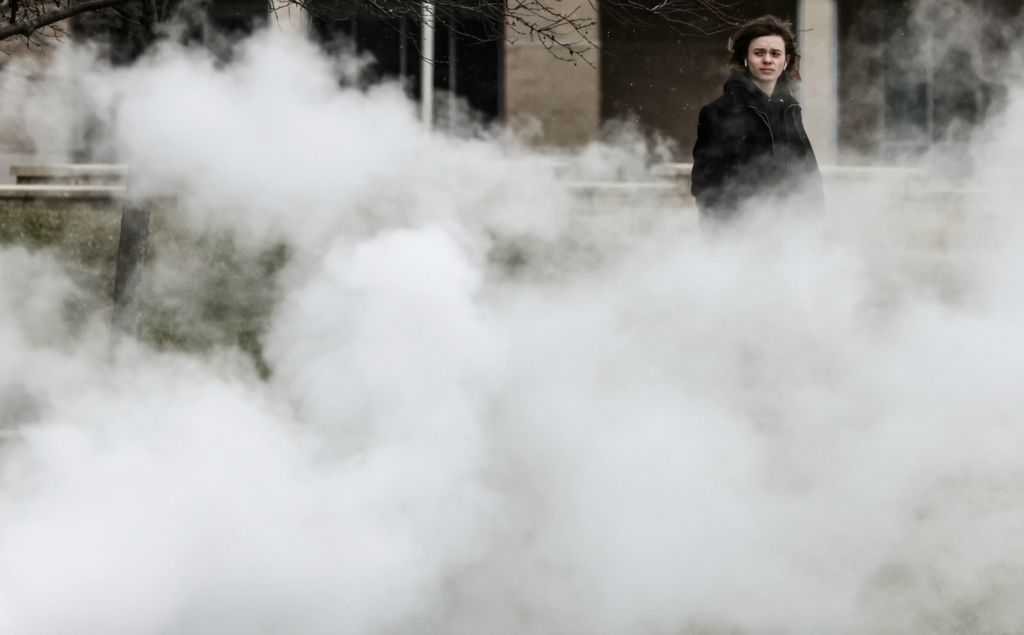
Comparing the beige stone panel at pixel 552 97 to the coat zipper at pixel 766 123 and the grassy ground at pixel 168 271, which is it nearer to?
the grassy ground at pixel 168 271

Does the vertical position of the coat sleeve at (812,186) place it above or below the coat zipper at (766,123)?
below

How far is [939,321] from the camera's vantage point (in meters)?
5.36

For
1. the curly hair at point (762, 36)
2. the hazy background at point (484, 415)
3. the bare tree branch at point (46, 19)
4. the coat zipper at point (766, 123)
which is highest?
the curly hair at point (762, 36)

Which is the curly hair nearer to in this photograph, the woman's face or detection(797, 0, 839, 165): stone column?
the woman's face

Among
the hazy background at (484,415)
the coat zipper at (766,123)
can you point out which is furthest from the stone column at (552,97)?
the coat zipper at (766,123)

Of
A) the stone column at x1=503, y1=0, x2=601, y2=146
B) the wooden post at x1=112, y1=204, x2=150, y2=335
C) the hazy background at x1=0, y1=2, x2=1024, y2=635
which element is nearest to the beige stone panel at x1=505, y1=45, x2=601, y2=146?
the stone column at x1=503, y1=0, x2=601, y2=146

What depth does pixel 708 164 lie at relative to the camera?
20.2 feet

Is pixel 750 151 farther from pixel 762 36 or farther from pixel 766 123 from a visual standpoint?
pixel 762 36

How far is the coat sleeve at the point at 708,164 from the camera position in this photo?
613cm

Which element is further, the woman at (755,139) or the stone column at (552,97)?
the stone column at (552,97)

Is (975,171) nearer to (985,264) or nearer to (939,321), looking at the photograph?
(985,264)

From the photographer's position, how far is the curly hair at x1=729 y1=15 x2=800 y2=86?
596 centimetres

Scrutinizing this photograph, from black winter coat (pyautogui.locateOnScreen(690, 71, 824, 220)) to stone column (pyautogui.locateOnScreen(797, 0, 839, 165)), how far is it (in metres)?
6.87

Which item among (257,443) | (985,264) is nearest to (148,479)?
(257,443)
